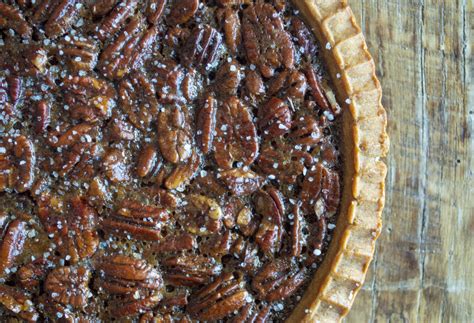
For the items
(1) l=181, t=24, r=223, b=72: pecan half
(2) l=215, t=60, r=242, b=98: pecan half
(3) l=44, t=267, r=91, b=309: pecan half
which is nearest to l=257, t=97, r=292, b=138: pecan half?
(2) l=215, t=60, r=242, b=98: pecan half

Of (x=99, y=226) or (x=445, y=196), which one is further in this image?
(x=445, y=196)

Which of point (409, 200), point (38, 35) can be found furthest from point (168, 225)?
point (409, 200)

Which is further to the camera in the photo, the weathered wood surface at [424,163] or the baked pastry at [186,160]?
the weathered wood surface at [424,163]

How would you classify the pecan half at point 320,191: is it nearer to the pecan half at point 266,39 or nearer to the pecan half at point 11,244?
the pecan half at point 266,39

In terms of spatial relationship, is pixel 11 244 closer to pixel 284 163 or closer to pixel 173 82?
pixel 173 82

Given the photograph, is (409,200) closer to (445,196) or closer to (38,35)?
(445,196)

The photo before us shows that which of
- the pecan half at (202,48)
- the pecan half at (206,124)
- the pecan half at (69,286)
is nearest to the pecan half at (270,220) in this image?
the pecan half at (206,124)

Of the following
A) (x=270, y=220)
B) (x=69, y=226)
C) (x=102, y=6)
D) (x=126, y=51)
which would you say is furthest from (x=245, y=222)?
(x=102, y=6)
